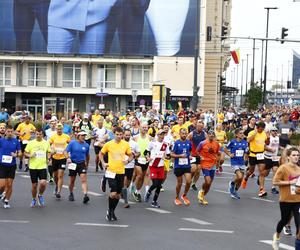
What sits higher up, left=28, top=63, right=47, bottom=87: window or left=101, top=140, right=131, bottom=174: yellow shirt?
left=28, top=63, right=47, bottom=87: window

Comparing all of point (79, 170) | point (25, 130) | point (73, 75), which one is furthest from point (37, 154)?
point (73, 75)

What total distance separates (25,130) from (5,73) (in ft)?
156

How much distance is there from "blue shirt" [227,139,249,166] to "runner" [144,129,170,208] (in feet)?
6.57

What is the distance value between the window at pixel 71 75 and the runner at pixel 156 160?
52.7m

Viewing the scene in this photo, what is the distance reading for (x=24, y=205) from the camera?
14508mm

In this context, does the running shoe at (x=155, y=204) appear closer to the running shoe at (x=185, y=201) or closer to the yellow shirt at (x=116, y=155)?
the running shoe at (x=185, y=201)

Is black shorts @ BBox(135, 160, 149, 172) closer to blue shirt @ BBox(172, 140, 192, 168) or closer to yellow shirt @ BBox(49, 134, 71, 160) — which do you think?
blue shirt @ BBox(172, 140, 192, 168)

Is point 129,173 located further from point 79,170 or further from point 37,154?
point 37,154

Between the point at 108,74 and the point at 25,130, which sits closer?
the point at 25,130

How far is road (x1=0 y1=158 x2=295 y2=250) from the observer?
1055 cm

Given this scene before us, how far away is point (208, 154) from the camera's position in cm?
1529

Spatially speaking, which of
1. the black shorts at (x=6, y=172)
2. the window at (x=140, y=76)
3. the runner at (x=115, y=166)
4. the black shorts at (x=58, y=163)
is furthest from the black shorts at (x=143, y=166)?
the window at (x=140, y=76)

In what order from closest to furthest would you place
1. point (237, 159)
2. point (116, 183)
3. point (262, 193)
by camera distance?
point (116, 183), point (237, 159), point (262, 193)

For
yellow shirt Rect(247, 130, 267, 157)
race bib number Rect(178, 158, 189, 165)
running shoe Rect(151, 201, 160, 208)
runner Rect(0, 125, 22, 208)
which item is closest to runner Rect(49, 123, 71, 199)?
runner Rect(0, 125, 22, 208)
